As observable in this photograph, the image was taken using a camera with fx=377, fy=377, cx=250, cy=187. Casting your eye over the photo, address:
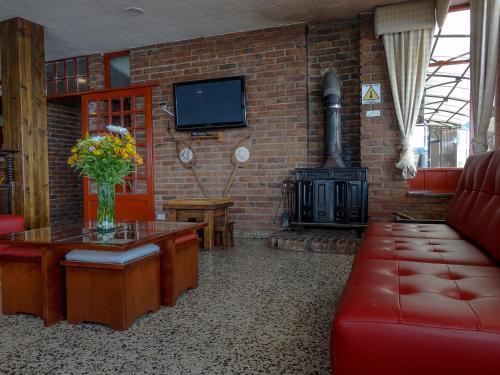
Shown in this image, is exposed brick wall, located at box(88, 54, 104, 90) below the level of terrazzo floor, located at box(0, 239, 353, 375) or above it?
above

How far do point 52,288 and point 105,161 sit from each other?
76cm

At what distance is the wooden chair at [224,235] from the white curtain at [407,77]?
6.35 feet

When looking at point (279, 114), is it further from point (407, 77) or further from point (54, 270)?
point (54, 270)

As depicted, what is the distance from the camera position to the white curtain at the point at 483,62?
3.07 metres

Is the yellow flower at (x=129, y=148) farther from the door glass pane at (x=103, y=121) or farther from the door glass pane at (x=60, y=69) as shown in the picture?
the door glass pane at (x=60, y=69)

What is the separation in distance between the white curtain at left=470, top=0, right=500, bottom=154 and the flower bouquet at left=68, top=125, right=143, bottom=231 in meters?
2.95

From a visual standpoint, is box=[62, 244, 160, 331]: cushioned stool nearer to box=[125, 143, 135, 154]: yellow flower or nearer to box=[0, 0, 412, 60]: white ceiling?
box=[125, 143, 135, 154]: yellow flower

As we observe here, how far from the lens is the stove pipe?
407cm

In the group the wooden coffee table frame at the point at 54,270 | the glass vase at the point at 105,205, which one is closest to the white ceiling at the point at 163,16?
the glass vase at the point at 105,205

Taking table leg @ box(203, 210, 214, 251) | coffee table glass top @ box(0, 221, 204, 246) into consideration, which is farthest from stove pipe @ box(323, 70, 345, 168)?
coffee table glass top @ box(0, 221, 204, 246)

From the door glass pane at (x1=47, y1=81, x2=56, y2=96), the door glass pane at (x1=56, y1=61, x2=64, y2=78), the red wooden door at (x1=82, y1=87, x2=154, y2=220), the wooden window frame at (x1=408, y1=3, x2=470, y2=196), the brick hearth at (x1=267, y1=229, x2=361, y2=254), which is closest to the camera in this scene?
the brick hearth at (x1=267, y1=229, x2=361, y2=254)

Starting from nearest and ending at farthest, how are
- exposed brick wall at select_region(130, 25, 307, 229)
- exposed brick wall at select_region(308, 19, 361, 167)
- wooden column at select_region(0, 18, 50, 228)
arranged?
exposed brick wall at select_region(308, 19, 361, 167), wooden column at select_region(0, 18, 50, 228), exposed brick wall at select_region(130, 25, 307, 229)

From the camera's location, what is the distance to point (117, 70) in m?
5.55

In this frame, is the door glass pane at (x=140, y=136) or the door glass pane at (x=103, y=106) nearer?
the door glass pane at (x=140, y=136)
